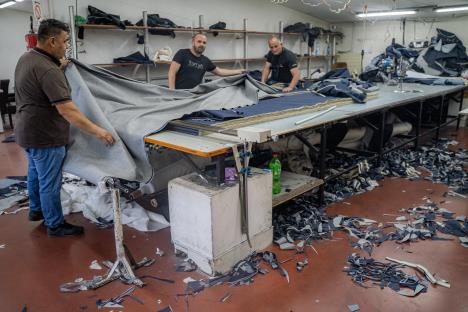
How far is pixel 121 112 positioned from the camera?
114 inches

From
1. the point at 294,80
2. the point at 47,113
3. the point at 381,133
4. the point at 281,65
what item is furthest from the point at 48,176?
the point at 381,133

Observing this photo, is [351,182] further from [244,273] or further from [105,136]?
[105,136]

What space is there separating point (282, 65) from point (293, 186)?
2338 millimetres

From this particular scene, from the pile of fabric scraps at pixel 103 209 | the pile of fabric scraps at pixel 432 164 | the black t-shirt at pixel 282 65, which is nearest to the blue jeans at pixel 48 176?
the pile of fabric scraps at pixel 103 209

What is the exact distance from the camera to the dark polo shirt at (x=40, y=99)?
2.47 metres

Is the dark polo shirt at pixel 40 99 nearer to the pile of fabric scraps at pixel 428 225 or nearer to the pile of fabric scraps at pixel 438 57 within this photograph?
the pile of fabric scraps at pixel 428 225

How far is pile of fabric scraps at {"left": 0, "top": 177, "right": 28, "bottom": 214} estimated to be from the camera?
3.61m

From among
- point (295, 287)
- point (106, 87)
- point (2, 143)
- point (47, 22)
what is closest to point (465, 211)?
point (295, 287)

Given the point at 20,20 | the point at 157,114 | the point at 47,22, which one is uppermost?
the point at 20,20

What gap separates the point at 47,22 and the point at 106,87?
705 millimetres

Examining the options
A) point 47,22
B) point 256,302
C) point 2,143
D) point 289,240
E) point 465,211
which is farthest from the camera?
point 2,143

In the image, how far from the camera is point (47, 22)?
2516mm

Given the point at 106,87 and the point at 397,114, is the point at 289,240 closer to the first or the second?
the point at 106,87

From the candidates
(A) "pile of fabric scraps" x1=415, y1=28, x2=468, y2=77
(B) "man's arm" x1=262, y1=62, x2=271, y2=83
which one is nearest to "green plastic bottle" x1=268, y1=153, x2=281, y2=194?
(B) "man's arm" x1=262, y1=62, x2=271, y2=83
